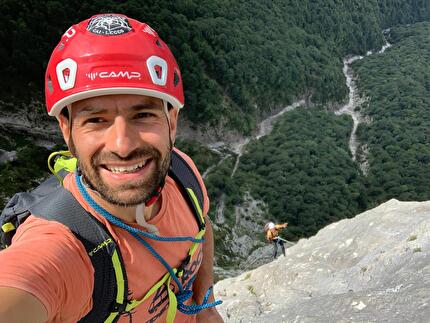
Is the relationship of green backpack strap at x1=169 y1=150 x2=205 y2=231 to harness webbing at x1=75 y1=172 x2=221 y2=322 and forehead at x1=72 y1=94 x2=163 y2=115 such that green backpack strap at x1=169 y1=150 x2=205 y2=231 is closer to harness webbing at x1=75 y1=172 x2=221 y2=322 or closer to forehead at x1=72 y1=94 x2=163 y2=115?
harness webbing at x1=75 y1=172 x2=221 y2=322

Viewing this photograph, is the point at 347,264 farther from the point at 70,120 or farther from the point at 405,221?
the point at 70,120

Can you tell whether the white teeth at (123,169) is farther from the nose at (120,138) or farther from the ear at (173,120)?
the ear at (173,120)

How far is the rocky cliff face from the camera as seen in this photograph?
5.55m

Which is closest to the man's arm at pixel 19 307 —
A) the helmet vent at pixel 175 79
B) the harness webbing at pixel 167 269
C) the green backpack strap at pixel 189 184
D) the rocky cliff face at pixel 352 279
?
the harness webbing at pixel 167 269

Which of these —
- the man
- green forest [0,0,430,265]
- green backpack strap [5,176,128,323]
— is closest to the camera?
the man

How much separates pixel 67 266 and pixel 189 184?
120 cm

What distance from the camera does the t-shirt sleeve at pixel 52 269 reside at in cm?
167

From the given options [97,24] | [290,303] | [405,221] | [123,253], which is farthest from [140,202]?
[405,221]

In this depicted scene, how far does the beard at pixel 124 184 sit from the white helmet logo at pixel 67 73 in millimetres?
383

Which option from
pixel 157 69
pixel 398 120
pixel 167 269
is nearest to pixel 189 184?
pixel 167 269

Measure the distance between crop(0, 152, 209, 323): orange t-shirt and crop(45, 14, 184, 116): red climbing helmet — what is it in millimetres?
552

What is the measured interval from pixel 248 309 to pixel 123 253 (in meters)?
7.24

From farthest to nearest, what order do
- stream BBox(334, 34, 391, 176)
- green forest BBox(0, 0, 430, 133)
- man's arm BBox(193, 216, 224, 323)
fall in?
1. stream BBox(334, 34, 391, 176)
2. green forest BBox(0, 0, 430, 133)
3. man's arm BBox(193, 216, 224, 323)

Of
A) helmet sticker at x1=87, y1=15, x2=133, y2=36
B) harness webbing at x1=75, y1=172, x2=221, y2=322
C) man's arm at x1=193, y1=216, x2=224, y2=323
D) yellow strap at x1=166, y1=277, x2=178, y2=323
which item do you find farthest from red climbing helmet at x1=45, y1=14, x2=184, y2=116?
man's arm at x1=193, y1=216, x2=224, y2=323
